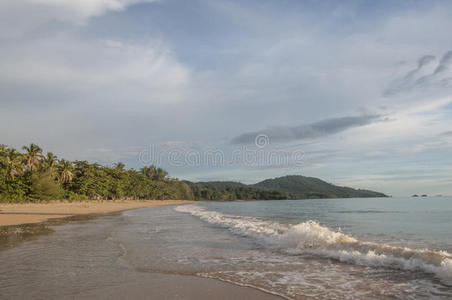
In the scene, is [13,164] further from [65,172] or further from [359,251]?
[359,251]

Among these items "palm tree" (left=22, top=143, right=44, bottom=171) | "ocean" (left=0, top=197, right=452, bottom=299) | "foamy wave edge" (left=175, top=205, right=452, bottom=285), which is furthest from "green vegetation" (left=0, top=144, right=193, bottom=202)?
"foamy wave edge" (left=175, top=205, right=452, bottom=285)

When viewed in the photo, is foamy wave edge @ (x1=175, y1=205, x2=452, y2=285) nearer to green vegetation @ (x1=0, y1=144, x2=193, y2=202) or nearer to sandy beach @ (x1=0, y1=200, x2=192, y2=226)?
sandy beach @ (x1=0, y1=200, x2=192, y2=226)

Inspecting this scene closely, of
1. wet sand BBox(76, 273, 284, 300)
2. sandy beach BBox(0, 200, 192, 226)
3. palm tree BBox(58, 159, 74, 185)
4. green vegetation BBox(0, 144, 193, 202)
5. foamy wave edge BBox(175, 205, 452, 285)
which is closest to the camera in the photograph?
wet sand BBox(76, 273, 284, 300)

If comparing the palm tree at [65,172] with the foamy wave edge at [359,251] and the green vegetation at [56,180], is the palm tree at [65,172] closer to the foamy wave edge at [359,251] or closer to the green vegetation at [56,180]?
the green vegetation at [56,180]

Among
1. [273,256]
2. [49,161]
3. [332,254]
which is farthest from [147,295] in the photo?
[49,161]

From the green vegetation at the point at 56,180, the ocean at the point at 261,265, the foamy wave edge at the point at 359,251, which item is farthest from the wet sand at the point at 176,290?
the green vegetation at the point at 56,180

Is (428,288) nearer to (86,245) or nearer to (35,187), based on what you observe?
(86,245)

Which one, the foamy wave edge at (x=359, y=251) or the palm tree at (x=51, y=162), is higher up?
the palm tree at (x=51, y=162)

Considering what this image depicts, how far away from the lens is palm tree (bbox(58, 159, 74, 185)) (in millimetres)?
64537

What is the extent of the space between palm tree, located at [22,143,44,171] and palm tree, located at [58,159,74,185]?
771 cm

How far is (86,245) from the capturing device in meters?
11.6

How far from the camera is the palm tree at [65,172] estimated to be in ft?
212

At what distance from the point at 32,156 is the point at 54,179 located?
8112 millimetres

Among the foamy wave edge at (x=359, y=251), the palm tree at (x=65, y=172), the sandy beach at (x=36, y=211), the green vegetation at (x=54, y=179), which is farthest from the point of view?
the palm tree at (x=65, y=172)
